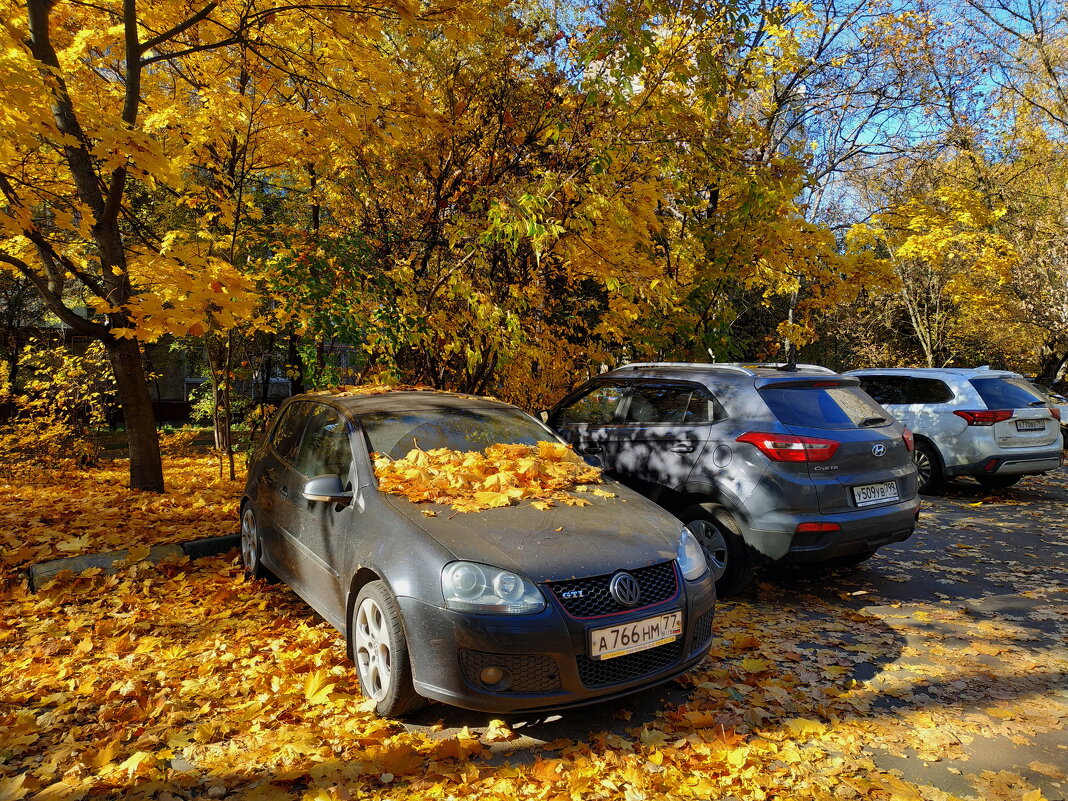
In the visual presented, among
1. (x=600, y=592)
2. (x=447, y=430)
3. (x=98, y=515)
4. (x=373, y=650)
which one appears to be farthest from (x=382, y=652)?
(x=98, y=515)

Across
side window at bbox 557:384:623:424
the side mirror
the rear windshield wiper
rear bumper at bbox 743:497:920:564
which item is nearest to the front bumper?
the side mirror

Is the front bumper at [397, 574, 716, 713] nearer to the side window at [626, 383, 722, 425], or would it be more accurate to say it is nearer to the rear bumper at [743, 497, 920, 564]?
the rear bumper at [743, 497, 920, 564]

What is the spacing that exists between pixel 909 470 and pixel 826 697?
7.82 feet

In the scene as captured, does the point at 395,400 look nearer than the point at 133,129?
Yes

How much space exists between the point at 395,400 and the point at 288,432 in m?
0.96

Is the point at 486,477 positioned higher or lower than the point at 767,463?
higher

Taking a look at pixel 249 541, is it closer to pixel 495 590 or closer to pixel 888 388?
pixel 495 590

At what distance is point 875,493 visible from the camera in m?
4.99

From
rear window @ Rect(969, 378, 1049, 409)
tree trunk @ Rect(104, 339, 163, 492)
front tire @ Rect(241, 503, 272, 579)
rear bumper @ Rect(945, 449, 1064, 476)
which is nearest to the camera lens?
front tire @ Rect(241, 503, 272, 579)

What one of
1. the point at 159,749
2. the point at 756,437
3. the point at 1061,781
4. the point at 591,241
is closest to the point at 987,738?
the point at 1061,781

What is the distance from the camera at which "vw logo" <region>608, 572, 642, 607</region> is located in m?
3.13

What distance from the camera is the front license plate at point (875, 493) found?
489 cm

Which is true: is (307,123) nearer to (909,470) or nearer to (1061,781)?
(909,470)

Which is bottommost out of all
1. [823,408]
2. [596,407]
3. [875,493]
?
[875,493]
